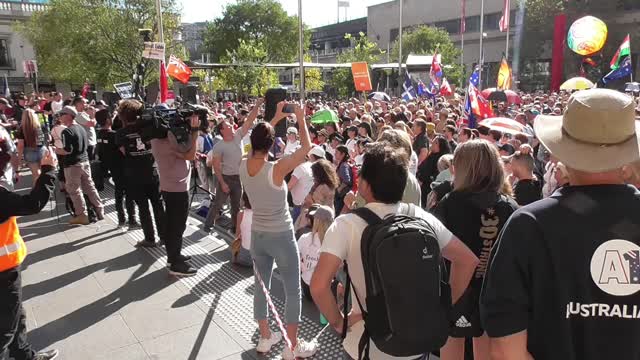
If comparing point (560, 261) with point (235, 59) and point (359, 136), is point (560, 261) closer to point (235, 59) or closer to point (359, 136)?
point (359, 136)

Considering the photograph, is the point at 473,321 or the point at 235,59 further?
the point at 235,59

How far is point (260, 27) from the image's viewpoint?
61.4 m

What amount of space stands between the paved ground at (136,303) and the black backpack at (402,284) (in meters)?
2.00

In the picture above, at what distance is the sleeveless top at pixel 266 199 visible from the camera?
3877 millimetres

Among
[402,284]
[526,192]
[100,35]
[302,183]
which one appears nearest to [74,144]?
[302,183]

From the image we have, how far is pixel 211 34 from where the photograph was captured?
6312 centimetres

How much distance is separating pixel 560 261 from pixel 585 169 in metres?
0.32

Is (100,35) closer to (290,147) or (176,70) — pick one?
(176,70)

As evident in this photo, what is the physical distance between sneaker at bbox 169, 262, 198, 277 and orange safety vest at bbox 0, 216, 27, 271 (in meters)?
2.33

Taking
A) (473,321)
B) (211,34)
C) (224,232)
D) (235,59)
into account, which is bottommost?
(224,232)

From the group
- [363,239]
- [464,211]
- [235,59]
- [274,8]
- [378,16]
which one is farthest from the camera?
[378,16]

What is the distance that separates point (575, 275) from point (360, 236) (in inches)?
38.2

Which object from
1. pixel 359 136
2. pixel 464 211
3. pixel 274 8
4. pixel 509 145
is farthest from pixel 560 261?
pixel 274 8

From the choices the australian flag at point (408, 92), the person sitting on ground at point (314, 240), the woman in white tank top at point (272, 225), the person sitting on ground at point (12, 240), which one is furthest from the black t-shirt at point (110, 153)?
the australian flag at point (408, 92)
